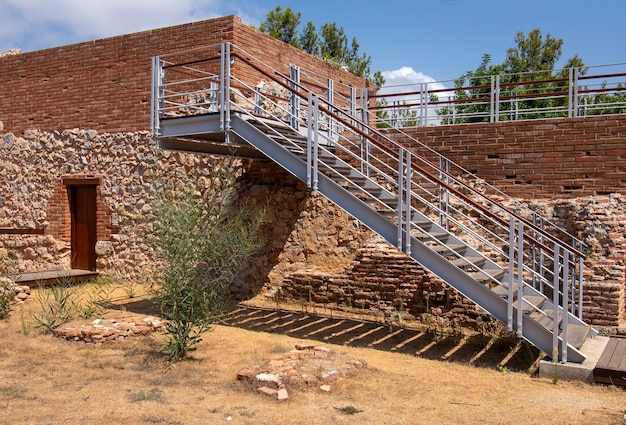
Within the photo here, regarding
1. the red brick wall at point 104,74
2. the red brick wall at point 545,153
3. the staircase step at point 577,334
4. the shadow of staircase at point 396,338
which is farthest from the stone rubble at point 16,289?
the staircase step at point 577,334

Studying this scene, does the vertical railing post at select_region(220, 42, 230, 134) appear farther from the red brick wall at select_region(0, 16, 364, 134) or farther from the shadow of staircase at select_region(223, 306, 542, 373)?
the shadow of staircase at select_region(223, 306, 542, 373)

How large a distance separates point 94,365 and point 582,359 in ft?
18.7

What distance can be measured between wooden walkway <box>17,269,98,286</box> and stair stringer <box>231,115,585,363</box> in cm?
556

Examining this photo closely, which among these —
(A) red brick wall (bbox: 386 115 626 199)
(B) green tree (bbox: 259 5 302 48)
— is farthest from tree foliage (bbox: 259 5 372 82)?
(A) red brick wall (bbox: 386 115 626 199)

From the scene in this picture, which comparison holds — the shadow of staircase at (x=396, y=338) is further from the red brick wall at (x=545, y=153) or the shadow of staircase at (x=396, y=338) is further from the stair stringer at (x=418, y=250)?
the red brick wall at (x=545, y=153)

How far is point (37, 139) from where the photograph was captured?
1402 centimetres

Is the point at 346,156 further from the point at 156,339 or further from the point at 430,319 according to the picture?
the point at 156,339

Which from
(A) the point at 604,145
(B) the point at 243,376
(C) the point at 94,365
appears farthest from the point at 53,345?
(A) the point at 604,145

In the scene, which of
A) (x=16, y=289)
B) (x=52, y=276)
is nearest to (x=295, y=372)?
(x=16, y=289)

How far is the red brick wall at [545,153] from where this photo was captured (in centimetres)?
917

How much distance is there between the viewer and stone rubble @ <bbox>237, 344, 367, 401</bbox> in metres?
6.13

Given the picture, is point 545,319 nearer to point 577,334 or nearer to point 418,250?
point 577,334

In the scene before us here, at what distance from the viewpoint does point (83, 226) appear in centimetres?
1374

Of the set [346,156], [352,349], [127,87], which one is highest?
[127,87]
